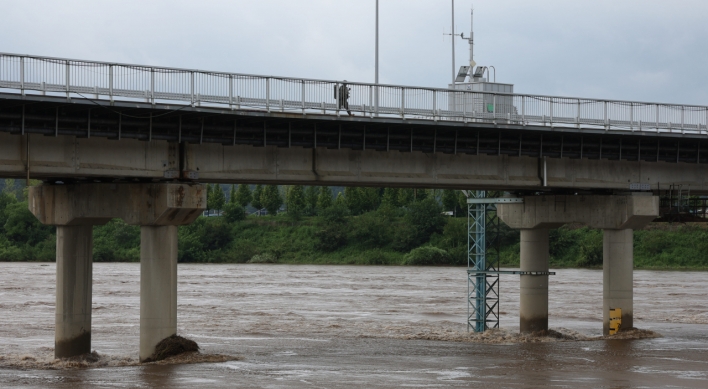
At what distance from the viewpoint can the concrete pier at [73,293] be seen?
35.7m

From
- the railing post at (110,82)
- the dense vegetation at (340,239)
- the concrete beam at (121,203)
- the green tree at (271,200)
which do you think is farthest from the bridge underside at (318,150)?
the green tree at (271,200)

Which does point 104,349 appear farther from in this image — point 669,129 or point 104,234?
point 104,234

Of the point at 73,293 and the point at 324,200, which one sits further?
the point at 324,200

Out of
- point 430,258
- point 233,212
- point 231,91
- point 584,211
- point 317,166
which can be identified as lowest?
point 430,258

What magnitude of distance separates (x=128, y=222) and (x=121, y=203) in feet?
2.34

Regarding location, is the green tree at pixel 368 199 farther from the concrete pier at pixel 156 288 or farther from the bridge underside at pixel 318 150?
the concrete pier at pixel 156 288

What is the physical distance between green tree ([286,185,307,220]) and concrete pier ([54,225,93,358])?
98.5 metres

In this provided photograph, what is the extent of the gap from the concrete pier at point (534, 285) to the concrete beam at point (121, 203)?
17.1m

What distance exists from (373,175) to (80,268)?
1070 cm

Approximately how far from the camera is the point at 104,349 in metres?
40.1

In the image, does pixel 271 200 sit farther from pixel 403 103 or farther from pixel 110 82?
pixel 110 82

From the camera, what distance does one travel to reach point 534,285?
45781 millimetres

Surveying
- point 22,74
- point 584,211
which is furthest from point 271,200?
point 22,74

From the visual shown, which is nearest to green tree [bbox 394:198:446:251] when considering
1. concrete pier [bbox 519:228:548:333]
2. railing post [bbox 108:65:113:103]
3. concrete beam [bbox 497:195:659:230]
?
concrete pier [bbox 519:228:548:333]
